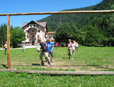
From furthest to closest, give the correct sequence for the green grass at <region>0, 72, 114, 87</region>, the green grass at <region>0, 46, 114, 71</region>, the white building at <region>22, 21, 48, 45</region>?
1. the white building at <region>22, 21, 48, 45</region>
2. the green grass at <region>0, 46, 114, 71</region>
3. the green grass at <region>0, 72, 114, 87</region>

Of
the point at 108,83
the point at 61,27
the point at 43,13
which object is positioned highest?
the point at 61,27

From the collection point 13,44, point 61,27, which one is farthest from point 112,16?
Result: point 13,44

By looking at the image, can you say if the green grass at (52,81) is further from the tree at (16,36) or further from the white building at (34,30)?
the white building at (34,30)

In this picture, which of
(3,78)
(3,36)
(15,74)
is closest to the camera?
(3,78)

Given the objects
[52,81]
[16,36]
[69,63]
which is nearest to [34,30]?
[16,36]

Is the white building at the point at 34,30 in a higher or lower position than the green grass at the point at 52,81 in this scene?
higher

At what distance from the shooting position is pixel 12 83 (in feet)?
16.3

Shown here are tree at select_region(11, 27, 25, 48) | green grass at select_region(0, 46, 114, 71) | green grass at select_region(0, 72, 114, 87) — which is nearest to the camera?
green grass at select_region(0, 72, 114, 87)

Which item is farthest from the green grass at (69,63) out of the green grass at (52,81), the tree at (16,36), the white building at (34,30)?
the white building at (34,30)

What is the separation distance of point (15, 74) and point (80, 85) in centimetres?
298

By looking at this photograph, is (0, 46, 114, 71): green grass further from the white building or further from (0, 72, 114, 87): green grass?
the white building

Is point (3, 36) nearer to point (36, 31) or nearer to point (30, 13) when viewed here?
point (36, 31)

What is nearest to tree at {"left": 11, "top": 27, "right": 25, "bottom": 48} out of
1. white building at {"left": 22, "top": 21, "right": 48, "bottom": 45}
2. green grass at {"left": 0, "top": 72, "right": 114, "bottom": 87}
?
white building at {"left": 22, "top": 21, "right": 48, "bottom": 45}

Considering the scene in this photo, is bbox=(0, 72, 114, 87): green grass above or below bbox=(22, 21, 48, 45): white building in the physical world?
below
